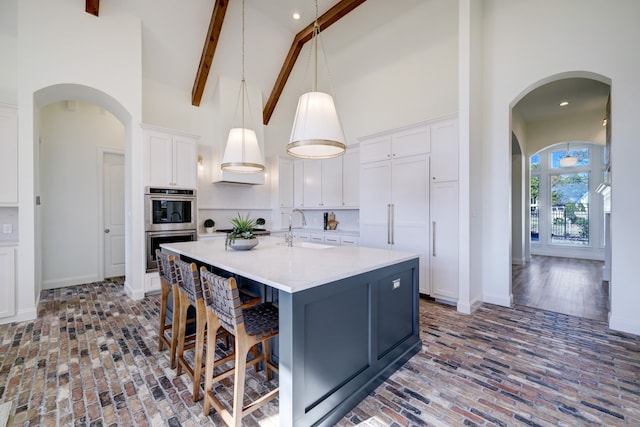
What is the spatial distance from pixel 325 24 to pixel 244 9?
140 cm

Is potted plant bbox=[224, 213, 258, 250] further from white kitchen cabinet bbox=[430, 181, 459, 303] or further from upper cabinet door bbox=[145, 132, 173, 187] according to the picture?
white kitchen cabinet bbox=[430, 181, 459, 303]

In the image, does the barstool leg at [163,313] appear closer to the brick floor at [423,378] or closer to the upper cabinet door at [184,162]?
the brick floor at [423,378]

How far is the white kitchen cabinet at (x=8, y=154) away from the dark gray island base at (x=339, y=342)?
12.5 feet

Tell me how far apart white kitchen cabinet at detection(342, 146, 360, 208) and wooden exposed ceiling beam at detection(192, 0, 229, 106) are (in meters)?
2.92

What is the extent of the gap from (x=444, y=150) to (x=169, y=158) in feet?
13.2

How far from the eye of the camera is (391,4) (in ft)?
14.0

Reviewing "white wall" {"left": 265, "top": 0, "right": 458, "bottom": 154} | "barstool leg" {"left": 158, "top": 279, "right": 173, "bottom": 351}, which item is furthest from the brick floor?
"white wall" {"left": 265, "top": 0, "right": 458, "bottom": 154}

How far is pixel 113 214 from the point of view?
200 inches

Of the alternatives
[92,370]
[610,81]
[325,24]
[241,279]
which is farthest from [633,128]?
[92,370]

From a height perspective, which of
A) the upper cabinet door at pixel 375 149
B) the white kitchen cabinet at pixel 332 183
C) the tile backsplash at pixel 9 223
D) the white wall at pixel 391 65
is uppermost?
the white wall at pixel 391 65

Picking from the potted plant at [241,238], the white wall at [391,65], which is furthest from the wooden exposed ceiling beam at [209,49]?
the potted plant at [241,238]

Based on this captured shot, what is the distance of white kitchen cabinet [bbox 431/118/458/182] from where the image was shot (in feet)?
11.6

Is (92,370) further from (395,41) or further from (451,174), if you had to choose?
(395,41)

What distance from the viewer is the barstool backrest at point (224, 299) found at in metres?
1.50
